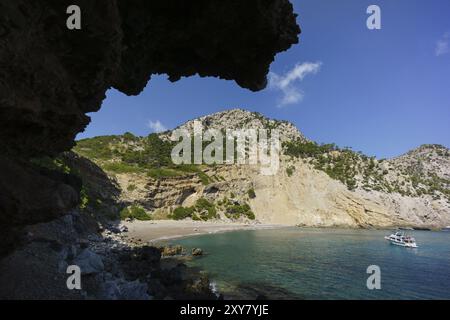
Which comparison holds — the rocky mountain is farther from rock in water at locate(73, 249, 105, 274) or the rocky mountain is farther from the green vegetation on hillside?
rock in water at locate(73, 249, 105, 274)

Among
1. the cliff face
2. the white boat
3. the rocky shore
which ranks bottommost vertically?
the white boat

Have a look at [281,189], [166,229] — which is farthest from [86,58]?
[281,189]

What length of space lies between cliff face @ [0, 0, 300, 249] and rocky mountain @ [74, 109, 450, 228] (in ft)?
222

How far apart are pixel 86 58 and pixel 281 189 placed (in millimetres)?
108620

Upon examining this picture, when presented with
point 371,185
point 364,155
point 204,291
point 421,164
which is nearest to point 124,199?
point 204,291

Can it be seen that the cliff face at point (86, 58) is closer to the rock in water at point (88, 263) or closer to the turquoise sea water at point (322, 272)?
the rock in water at point (88, 263)

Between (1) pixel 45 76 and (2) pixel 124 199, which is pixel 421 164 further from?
(1) pixel 45 76

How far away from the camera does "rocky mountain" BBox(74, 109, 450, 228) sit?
92.1 m

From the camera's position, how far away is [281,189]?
11725cm

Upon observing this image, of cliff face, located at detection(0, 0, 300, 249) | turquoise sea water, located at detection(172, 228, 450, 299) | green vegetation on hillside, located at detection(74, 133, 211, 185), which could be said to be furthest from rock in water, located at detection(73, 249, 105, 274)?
green vegetation on hillside, located at detection(74, 133, 211, 185)

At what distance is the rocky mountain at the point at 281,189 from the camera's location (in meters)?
92.1

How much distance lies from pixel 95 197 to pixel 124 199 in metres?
15.2

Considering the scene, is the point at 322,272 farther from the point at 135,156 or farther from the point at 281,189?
the point at 135,156
